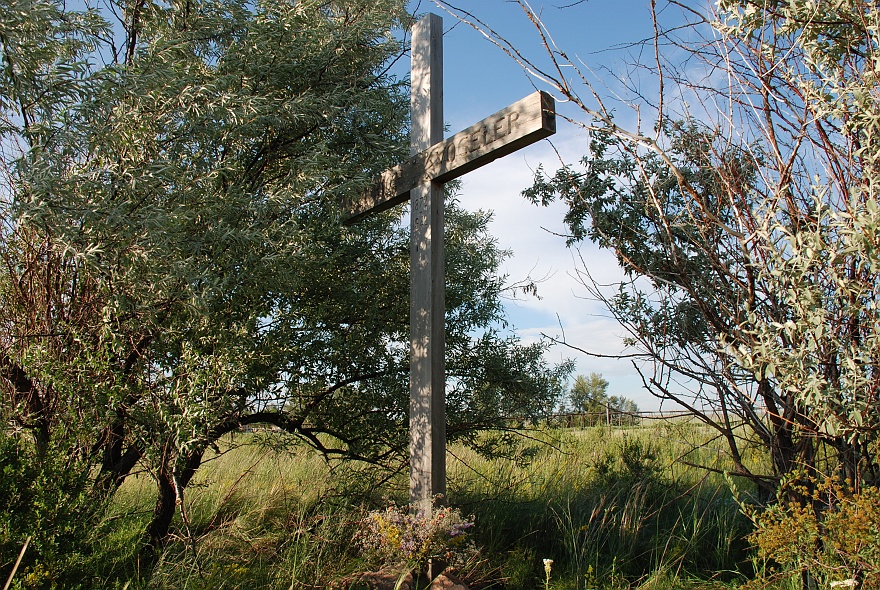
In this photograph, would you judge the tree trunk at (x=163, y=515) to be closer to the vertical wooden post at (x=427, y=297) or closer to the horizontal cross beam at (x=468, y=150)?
the vertical wooden post at (x=427, y=297)

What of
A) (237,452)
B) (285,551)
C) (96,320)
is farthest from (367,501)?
(237,452)

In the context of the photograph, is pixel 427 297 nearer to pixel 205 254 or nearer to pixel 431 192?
pixel 431 192

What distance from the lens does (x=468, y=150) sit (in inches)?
167

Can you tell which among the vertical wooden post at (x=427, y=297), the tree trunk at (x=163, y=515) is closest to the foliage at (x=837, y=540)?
the vertical wooden post at (x=427, y=297)

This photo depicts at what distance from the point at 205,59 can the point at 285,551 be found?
4109 mm

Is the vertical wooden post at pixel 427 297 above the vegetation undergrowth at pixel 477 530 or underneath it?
above

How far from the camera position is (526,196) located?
5.17 m

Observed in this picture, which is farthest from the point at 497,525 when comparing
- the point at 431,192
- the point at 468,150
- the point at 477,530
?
the point at 468,150

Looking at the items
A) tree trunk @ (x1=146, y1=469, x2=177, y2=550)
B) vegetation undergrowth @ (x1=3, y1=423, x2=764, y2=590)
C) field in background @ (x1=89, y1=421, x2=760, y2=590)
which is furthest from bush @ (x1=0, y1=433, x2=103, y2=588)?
tree trunk @ (x1=146, y1=469, x2=177, y2=550)

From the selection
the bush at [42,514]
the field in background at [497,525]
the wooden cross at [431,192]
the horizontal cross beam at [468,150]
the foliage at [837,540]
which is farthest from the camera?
the field in background at [497,525]

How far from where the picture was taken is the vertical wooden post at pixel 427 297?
423cm

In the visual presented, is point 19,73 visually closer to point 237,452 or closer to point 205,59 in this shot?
point 205,59

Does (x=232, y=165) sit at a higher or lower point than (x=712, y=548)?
higher

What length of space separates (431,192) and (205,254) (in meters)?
1.65
